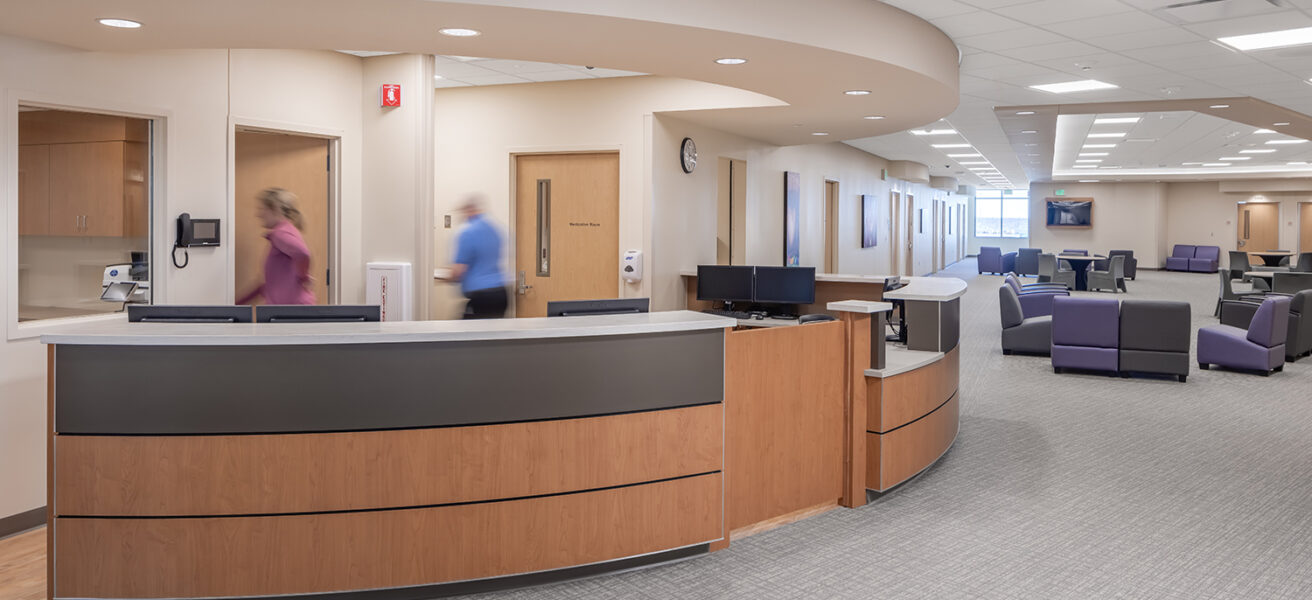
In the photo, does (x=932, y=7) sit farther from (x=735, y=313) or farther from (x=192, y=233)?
(x=192, y=233)

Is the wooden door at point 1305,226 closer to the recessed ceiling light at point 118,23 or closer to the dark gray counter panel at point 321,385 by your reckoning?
the dark gray counter panel at point 321,385

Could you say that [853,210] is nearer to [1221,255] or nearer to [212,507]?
[212,507]

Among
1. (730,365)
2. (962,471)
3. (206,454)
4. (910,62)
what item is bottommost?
(962,471)

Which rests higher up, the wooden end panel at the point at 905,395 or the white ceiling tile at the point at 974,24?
the white ceiling tile at the point at 974,24

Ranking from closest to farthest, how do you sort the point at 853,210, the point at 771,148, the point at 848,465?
the point at 848,465, the point at 771,148, the point at 853,210

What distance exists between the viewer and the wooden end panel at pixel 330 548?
2.96 m

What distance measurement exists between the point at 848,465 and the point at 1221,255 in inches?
1044

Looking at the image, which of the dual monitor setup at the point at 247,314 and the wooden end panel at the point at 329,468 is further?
the dual monitor setup at the point at 247,314

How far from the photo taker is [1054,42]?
629 centimetres

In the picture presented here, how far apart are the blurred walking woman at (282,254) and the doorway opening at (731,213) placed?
4530mm

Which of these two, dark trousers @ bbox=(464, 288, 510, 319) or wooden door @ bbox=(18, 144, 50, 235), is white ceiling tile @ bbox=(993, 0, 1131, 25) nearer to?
dark trousers @ bbox=(464, 288, 510, 319)

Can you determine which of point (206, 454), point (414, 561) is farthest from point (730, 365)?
point (206, 454)

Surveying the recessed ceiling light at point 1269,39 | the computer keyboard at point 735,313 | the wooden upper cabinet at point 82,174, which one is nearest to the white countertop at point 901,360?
the computer keyboard at point 735,313

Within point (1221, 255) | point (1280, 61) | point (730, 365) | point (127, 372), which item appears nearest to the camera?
point (127, 372)
